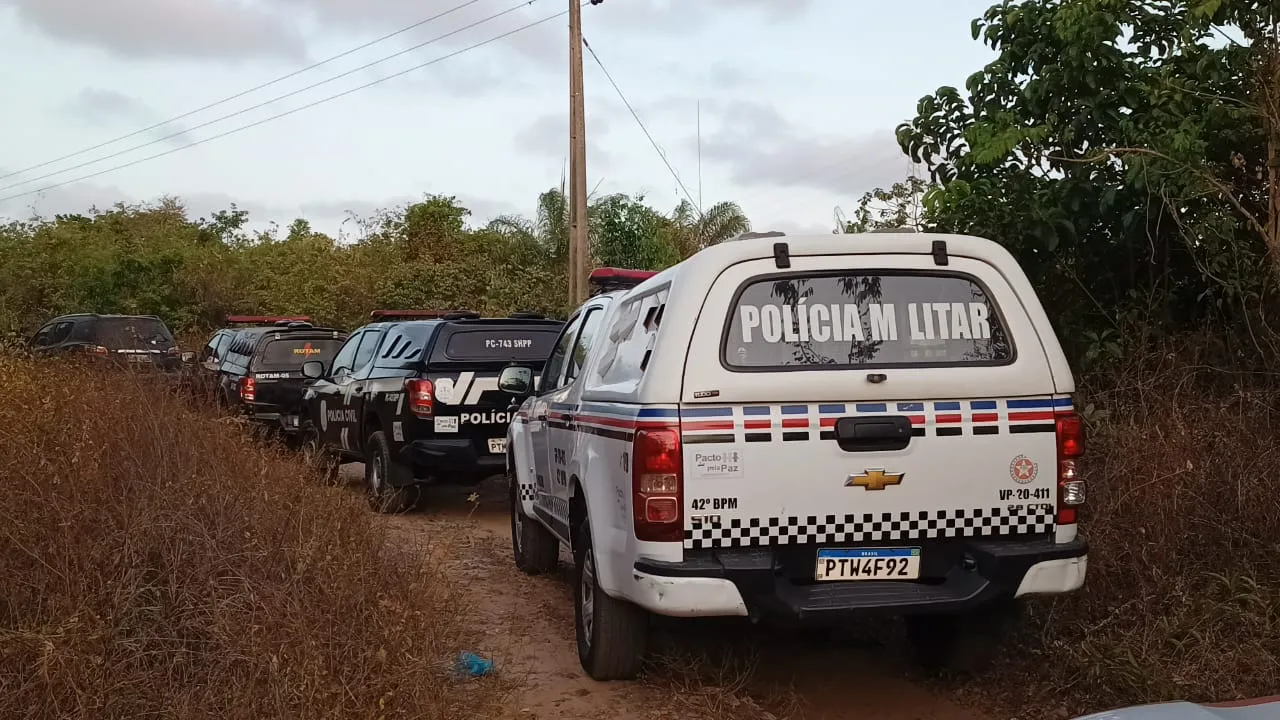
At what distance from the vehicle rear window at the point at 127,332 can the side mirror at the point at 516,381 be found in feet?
38.3

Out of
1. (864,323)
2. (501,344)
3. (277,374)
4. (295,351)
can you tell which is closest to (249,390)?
(277,374)

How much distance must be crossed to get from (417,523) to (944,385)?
646 centimetres

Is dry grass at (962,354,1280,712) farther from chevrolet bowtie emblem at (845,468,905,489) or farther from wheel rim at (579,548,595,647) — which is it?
wheel rim at (579,548,595,647)

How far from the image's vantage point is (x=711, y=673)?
5137 mm

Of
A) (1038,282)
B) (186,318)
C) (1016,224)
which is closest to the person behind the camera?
(1016,224)

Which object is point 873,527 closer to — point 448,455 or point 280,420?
point 448,455

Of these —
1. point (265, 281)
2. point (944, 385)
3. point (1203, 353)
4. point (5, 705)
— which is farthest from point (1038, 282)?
point (265, 281)

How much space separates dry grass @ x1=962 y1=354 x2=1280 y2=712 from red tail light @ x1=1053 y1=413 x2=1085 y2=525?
705mm

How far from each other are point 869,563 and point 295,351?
12103 millimetres

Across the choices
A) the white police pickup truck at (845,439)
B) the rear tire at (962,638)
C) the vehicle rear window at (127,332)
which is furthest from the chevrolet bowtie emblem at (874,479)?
the vehicle rear window at (127,332)

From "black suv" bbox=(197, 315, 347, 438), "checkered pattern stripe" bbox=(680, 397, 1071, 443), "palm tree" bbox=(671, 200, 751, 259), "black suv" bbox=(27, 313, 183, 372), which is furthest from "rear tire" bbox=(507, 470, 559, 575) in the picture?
"palm tree" bbox=(671, 200, 751, 259)

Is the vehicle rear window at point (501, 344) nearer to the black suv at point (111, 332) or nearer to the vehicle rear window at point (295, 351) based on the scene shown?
the vehicle rear window at point (295, 351)

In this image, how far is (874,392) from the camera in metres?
4.40

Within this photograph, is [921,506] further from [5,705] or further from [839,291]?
[5,705]
